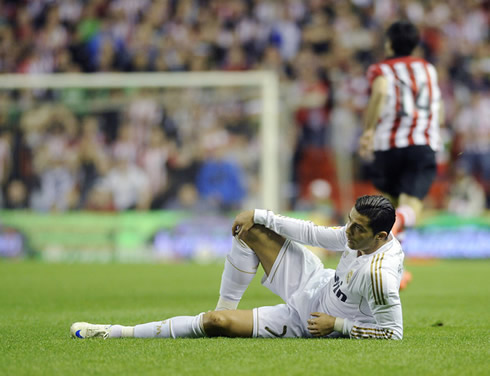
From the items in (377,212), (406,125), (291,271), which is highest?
(406,125)

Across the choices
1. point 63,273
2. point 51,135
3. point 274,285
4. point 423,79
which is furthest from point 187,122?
point 274,285

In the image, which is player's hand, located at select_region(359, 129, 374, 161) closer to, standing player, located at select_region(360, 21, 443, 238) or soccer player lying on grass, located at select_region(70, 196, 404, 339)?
standing player, located at select_region(360, 21, 443, 238)

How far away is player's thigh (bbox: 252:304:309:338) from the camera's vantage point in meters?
5.00

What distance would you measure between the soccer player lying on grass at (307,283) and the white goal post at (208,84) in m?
10.5

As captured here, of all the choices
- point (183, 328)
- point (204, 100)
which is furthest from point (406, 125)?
point (204, 100)

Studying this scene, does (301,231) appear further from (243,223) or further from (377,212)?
(377,212)

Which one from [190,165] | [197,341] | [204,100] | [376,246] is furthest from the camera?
[204,100]

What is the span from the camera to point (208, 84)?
1606cm

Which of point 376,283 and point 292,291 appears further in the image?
point 292,291

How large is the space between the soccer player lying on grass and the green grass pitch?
113mm

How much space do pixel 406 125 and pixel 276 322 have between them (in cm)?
337

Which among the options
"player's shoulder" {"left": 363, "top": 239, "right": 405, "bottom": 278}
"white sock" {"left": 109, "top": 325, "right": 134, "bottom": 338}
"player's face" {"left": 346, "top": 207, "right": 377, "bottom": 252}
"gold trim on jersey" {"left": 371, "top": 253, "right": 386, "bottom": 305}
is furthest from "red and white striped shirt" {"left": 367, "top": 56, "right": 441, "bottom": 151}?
"white sock" {"left": 109, "top": 325, "right": 134, "bottom": 338}

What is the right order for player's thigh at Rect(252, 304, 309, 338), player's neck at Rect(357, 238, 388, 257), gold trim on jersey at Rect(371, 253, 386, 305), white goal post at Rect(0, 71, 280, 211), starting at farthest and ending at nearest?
white goal post at Rect(0, 71, 280, 211), player's thigh at Rect(252, 304, 309, 338), player's neck at Rect(357, 238, 388, 257), gold trim on jersey at Rect(371, 253, 386, 305)

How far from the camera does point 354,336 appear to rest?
4.84 meters
